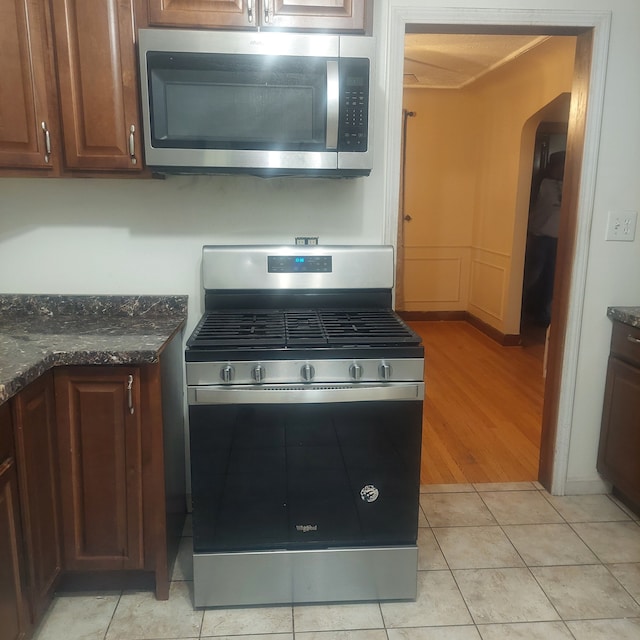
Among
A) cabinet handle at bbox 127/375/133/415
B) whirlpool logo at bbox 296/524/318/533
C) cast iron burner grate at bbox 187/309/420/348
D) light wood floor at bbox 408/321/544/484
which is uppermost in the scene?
cast iron burner grate at bbox 187/309/420/348

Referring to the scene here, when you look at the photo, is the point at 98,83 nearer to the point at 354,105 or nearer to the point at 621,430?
the point at 354,105

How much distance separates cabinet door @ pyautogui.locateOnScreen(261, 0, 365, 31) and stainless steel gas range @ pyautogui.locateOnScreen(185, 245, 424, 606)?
935mm

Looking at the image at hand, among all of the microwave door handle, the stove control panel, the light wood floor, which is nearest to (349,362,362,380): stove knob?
the stove control panel

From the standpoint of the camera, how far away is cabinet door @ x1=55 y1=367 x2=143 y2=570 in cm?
163

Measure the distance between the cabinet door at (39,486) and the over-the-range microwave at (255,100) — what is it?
2.63ft

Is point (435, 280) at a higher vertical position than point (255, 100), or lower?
lower

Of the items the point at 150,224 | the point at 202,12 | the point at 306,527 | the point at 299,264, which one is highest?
the point at 202,12

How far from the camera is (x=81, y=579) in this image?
182 centimetres

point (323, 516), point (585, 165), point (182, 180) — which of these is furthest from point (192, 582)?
point (585, 165)

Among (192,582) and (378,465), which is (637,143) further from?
(192,582)

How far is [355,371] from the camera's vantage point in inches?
62.9

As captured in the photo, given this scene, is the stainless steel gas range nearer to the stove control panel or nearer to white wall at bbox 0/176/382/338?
the stove control panel

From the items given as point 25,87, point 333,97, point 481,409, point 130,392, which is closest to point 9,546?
point 130,392

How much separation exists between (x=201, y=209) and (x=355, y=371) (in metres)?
0.93
